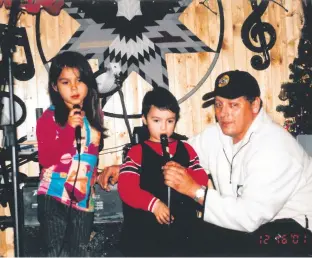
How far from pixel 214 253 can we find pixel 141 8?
252 centimetres

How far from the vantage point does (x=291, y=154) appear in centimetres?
214

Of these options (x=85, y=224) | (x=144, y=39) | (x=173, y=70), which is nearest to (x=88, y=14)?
(x=144, y=39)

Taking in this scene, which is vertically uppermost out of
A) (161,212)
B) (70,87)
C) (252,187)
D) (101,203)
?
(70,87)

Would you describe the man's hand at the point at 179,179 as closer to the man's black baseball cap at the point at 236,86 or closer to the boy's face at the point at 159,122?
the boy's face at the point at 159,122

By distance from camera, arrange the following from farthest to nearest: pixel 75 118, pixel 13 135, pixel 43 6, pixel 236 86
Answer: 1. pixel 43 6
2. pixel 236 86
3. pixel 75 118
4. pixel 13 135

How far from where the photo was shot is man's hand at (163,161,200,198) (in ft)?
6.66

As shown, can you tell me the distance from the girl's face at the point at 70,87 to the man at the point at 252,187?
1.73ft

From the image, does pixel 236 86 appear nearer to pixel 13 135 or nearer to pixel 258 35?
pixel 13 135

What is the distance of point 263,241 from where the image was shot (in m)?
2.15

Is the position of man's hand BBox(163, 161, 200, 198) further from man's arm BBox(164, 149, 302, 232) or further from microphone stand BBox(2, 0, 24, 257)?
microphone stand BBox(2, 0, 24, 257)

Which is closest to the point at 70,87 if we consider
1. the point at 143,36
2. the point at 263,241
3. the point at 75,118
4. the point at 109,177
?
the point at 75,118

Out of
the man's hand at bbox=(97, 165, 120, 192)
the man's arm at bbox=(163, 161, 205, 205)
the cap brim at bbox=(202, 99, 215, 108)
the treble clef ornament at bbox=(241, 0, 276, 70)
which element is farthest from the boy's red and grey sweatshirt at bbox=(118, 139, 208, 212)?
the treble clef ornament at bbox=(241, 0, 276, 70)

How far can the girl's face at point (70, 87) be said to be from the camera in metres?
2.27

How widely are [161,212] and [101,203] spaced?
2.41ft
